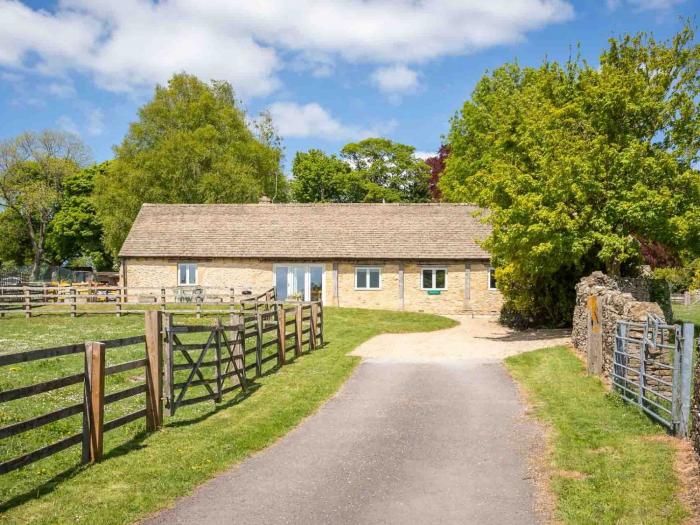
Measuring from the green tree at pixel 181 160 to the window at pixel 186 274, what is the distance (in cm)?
1481

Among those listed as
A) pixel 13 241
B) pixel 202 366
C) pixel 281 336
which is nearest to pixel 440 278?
pixel 281 336

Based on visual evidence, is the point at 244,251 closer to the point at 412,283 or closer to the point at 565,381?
the point at 412,283

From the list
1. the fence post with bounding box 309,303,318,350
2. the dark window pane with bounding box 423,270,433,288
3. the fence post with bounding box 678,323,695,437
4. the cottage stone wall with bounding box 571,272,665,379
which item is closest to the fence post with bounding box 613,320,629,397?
the cottage stone wall with bounding box 571,272,665,379

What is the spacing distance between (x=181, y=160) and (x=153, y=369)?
142 feet

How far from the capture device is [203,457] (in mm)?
9344

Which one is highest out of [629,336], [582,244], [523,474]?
[582,244]

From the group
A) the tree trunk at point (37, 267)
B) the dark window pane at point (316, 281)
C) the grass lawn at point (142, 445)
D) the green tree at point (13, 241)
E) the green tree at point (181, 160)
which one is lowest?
the grass lawn at point (142, 445)

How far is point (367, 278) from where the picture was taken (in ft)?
119

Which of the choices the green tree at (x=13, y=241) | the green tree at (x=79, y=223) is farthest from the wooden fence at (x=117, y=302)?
the green tree at (x=13, y=241)

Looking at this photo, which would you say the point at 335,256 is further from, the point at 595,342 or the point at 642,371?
the point at 642,371

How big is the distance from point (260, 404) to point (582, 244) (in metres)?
14.6

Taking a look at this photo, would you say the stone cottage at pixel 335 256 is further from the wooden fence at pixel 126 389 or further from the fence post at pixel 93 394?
the fence post at pixel 93 394

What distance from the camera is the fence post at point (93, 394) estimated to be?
8969 mm

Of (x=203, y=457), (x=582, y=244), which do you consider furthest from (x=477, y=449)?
(x=582, y=244)
